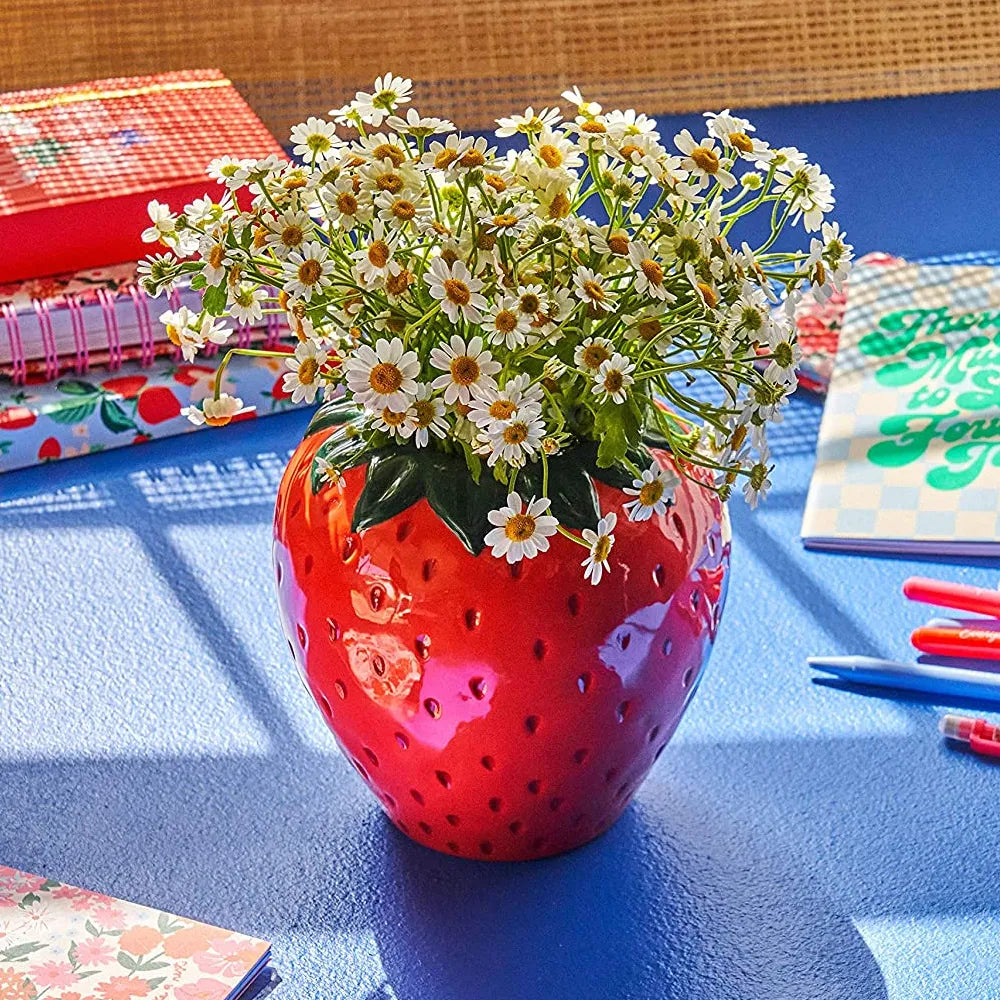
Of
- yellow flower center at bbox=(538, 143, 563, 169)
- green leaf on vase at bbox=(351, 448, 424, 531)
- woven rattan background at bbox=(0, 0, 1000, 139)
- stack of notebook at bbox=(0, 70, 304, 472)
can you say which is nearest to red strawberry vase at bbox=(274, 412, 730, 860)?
green leaf on vase at bbox=(351, 448, 424, 531)

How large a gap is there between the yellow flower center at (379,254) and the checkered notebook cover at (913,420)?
0.41m

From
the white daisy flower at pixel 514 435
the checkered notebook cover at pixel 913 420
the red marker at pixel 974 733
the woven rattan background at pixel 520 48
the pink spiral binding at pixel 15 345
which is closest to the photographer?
the white daisy flower at pixel 514 435

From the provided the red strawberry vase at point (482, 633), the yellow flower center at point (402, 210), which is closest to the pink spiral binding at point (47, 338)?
the red strawberry vase at point (482, 633)

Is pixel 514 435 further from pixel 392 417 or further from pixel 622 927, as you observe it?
pixel 622 927

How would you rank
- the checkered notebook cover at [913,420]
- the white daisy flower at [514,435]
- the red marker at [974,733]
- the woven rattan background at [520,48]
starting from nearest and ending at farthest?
1. the white daisy flower at [514,435]
2. the red marker at [974,733]
3. the checkered notebook cover at [913,420]
4. the woven rattan background at [520,48]

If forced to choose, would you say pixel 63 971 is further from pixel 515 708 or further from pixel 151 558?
pixel 151 558

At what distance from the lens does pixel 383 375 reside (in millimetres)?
484

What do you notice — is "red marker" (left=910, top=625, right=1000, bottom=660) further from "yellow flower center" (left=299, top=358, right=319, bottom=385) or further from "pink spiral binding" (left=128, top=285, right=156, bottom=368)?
"pink spiral binding" (left=128, top=285, right=156, bottom=368)

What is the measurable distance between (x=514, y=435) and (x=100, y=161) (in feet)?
2.15

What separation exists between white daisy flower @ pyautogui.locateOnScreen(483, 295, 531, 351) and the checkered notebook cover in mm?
392

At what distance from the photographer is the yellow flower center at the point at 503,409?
0.48 metres

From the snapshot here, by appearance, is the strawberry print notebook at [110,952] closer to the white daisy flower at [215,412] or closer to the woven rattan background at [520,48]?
the white daisy flower at [215,412]

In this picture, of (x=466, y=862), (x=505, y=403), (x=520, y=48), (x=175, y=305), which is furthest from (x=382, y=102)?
(x=520, y=48)

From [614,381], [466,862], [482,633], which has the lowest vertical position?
[466,862]
